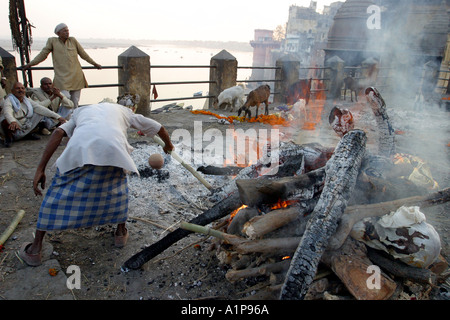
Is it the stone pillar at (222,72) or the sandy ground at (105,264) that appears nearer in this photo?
the sandy ground at (105,264)

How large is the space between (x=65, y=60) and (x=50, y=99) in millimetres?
944

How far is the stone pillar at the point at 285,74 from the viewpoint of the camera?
38.7ft

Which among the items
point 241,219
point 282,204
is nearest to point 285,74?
point 282,204

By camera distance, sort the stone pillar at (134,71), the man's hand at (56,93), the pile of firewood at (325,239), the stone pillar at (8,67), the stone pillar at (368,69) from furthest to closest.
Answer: the stone pillar at (368,69), the stone pillar at (134,71), the man's hand at (56,93), the stone pillar at (8,67), the pile of firewood at (325,239)

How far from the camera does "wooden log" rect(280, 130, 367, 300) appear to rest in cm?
214

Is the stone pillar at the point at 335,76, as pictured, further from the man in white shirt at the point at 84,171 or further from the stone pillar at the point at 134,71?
the man in white shirt at the point at 84,171

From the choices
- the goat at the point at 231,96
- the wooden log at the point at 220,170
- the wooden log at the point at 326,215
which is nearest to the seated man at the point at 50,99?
the wooden log at the point at 220,170

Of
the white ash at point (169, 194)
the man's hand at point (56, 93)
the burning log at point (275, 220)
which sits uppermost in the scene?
the man's hand at point (56, 93)

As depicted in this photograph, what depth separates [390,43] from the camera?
20.1 metres

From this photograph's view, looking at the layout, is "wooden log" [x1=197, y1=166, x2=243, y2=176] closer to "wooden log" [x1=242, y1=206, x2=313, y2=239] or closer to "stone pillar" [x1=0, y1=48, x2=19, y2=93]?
"wooden log" [x1=242, y1=206, x2=313, y2=239]

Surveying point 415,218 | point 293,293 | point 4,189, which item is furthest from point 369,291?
point 4,189

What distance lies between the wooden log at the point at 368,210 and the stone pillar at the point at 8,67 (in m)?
6.76
